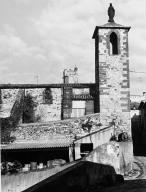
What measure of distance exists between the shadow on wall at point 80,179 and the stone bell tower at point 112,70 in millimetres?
6512

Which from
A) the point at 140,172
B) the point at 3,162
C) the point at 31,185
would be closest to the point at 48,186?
the point at 31,185

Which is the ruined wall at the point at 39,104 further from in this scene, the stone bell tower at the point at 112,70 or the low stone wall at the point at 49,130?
the stone bell tower at the point at 112,70

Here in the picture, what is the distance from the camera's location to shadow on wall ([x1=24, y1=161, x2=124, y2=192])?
15688 millimetres

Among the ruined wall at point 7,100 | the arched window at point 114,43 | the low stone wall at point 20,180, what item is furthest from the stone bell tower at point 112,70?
the low stone wall at point 20,180

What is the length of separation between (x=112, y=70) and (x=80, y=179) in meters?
10.2

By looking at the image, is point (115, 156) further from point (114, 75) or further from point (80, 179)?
point (114, 75)

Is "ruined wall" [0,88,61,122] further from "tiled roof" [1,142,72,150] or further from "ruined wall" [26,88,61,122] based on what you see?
"tiled roof" [1,142,72,150]

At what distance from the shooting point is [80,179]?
16641 mm

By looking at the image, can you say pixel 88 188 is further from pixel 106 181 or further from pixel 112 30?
pixel 112 30

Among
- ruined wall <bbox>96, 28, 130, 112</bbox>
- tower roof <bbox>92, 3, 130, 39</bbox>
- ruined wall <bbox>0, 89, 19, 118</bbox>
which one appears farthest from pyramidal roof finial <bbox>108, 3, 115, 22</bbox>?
ruined wall <bbox>0, 89, 19, 118</bbox>

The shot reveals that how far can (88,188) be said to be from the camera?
16844 mm

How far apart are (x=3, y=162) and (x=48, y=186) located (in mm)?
5388

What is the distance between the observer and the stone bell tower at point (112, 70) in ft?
78.9

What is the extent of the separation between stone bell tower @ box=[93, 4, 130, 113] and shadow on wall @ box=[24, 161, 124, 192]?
651 cm
